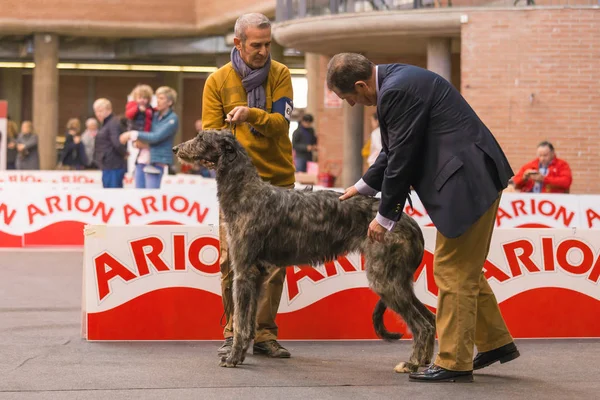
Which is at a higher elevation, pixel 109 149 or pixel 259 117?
pixel 259 117

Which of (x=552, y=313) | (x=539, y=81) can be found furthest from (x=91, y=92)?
(x=552, y=313)

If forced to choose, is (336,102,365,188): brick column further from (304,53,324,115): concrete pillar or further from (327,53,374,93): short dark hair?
(327,53,374,93): short dark hair

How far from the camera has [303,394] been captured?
6438 millimetres

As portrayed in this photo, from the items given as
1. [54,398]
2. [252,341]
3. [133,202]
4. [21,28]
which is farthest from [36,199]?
[21,28]

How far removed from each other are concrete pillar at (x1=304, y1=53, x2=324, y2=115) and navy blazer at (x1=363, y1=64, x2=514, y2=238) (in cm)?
2452

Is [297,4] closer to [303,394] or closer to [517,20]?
[517,20]

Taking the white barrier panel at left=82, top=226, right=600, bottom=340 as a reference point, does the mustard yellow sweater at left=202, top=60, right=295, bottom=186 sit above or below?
above

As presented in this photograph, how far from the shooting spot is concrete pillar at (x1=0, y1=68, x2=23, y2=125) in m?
48.9

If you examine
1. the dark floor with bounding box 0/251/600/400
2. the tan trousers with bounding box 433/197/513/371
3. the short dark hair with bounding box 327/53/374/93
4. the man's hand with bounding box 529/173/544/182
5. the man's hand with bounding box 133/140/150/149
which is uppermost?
the short dark hair with bounding box 327/53/374/93

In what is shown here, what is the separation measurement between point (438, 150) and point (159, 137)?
8636mm

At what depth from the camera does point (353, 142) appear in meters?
A: 27.7

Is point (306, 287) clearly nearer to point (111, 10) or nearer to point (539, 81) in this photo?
point (539, 81)

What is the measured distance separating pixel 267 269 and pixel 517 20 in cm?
1472

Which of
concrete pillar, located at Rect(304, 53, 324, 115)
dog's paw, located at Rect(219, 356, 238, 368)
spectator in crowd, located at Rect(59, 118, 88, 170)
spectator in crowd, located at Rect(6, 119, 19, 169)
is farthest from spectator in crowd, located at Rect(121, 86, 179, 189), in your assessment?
concrete pillar, located at Rect(304, 53, 324, 115)
